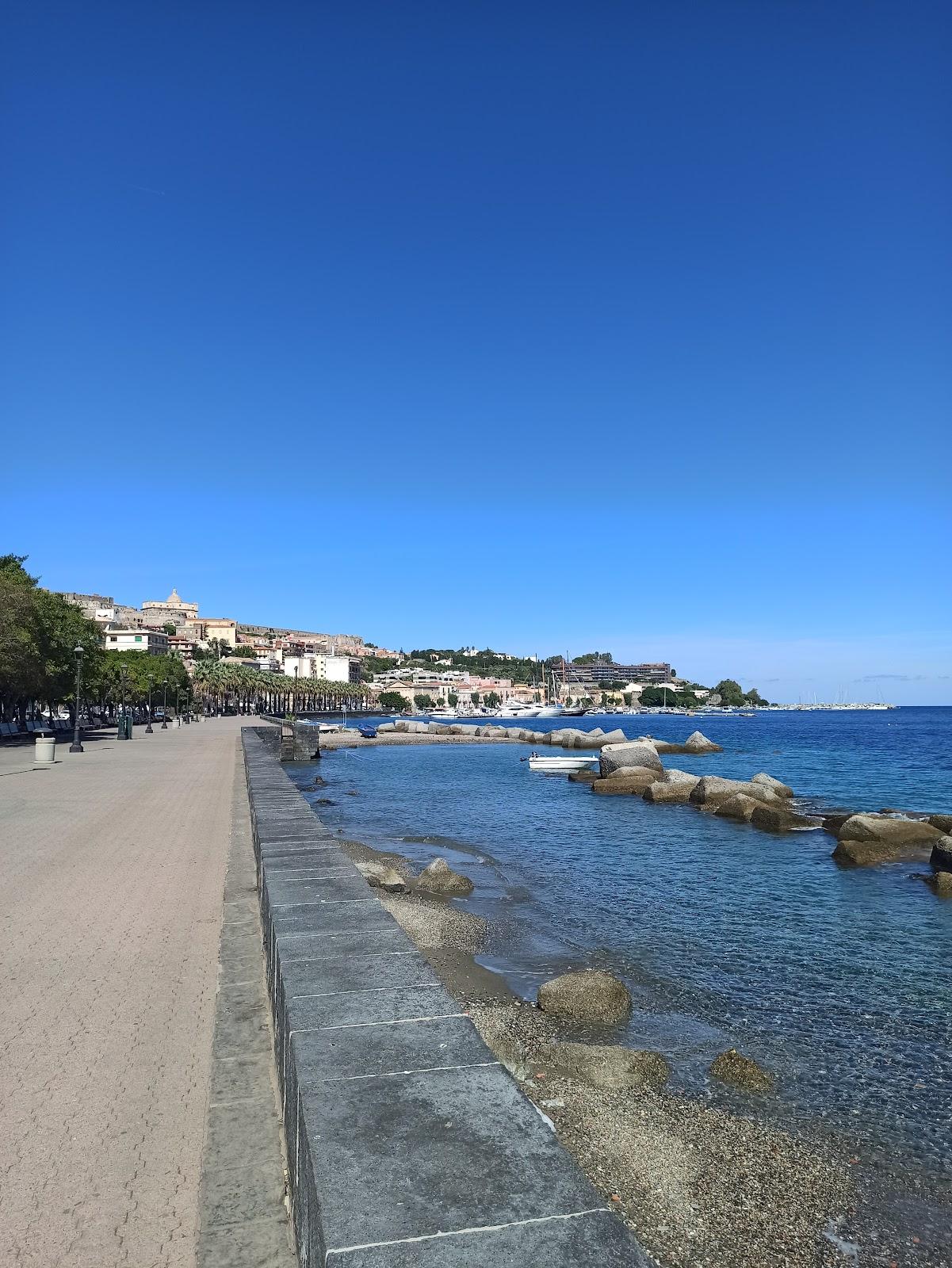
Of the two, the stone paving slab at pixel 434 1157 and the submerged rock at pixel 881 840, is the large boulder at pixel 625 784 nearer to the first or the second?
the submerged rock at pixel 881 840

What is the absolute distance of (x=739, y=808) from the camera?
25.6 meters

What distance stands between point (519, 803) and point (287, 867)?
23.4 metres

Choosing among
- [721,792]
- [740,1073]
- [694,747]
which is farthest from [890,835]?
[694,747]

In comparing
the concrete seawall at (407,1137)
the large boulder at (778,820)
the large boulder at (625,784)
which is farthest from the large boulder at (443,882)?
the large boulder at (625,784)

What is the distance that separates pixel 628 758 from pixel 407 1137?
118 ft

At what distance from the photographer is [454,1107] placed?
10.1 ft

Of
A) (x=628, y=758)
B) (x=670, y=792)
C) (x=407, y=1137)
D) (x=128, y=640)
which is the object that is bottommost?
(x=670, y=792)

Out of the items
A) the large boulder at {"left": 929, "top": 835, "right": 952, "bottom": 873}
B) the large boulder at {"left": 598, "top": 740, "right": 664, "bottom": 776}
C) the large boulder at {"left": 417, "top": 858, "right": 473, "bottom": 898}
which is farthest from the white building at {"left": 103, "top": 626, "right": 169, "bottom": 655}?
the large boulder at {"left": 929, "top": 835, "right": 952, "bottom": 873}

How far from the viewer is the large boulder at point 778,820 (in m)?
23.4

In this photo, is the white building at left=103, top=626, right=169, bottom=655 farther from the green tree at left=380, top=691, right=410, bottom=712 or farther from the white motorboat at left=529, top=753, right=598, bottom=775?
the white motorboat at left=529, top=753, right=598, bottom=775

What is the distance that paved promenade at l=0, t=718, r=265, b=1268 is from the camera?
3.57 meters

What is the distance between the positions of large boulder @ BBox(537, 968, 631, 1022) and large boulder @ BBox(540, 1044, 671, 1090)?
39.6 inches

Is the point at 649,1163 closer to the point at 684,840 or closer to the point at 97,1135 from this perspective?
the point at 97,1135

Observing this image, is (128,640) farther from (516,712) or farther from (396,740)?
(396,740)
